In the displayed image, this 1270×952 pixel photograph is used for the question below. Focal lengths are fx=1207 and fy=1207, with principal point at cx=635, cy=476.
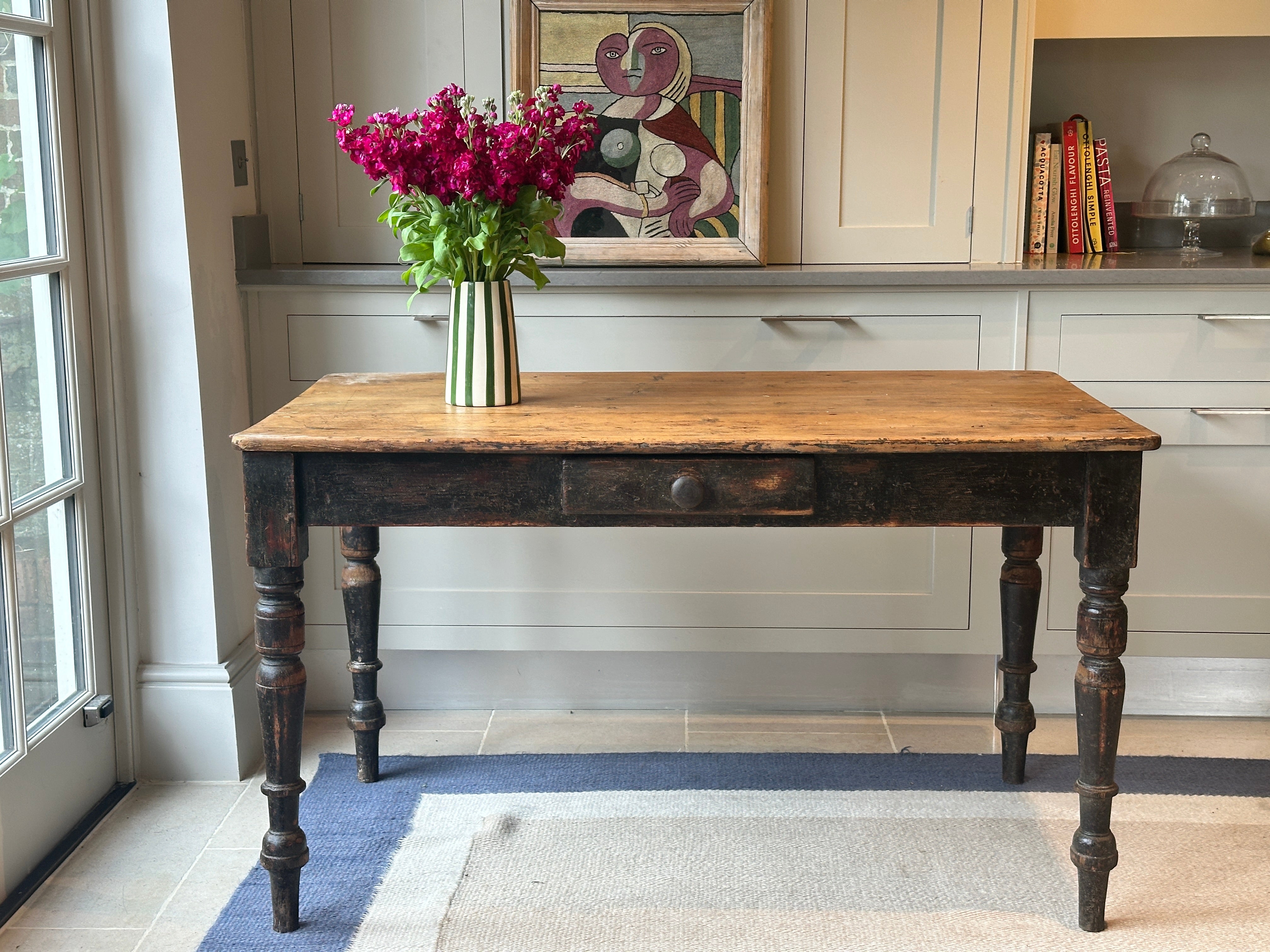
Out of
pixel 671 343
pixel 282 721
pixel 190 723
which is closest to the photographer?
pixel 282 721

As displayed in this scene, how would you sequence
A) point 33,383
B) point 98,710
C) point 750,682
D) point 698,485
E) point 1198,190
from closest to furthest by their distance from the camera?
1. point 698,485
2. point 33,383
3. point 98,710
4. point 750,682
5. point 1198,190

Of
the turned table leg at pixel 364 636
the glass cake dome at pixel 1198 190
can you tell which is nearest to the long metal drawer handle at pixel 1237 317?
the glass cake dome at pixel 1198 190

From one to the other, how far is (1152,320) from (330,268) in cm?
175

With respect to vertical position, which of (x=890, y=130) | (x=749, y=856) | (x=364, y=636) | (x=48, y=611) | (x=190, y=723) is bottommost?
(x=749, y=856)

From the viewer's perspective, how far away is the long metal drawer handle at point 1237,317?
2475 mm

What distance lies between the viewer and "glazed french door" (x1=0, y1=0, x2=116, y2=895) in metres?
2.00

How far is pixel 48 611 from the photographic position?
2156 mm

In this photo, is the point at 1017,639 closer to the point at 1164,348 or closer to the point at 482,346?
the point at 1164,348

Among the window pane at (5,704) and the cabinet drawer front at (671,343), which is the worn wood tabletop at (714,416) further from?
the window pane at (5,704)

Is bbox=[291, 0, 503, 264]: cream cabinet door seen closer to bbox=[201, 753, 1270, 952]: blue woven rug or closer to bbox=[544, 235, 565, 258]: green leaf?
bbox=[544, 235, 565, 258]: green leaf

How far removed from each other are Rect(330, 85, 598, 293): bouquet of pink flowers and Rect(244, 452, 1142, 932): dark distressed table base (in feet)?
1.14

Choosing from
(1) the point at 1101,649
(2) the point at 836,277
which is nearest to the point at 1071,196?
(2) the point at 836,277

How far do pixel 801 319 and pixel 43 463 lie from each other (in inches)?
57.9

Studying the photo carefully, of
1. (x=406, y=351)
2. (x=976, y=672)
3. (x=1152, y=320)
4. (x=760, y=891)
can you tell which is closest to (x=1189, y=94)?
(x=1152, y=320)
